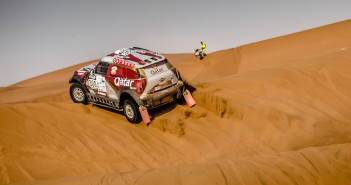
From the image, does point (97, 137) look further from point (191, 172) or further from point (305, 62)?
point (305, 62)

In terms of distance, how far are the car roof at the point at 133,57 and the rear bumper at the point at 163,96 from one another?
0.93m

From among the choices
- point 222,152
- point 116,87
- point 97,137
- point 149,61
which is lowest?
point 222,152

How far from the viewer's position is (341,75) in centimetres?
1097

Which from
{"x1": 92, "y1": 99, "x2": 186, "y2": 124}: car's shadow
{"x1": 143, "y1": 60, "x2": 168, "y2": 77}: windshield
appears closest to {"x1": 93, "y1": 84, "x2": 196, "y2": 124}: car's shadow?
{"x1": 92, "y1": 99, "x2": 186, "y2": 124}: car's shadow

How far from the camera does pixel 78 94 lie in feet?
35.2

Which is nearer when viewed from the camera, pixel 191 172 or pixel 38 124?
pixel 191 172

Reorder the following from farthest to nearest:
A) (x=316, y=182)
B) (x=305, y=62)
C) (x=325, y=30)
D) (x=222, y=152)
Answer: (x=325, y=30)
(x=305, y=62)
(x=222, y=152)
(x=316, y=182)

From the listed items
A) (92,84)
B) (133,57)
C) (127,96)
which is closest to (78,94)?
(92,84)

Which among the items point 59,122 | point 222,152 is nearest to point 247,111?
point 222,152

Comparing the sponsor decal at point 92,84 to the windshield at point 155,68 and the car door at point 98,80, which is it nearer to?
the car door at point 98,80

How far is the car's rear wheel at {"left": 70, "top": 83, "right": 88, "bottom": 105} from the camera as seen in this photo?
10.5 meters

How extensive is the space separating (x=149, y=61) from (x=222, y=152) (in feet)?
11.5

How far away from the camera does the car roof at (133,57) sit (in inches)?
365

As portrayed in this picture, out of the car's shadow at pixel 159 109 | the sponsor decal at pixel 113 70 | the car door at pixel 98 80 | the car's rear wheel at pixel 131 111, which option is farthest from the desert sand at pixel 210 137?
the sponsor decal at pixel 113 70
